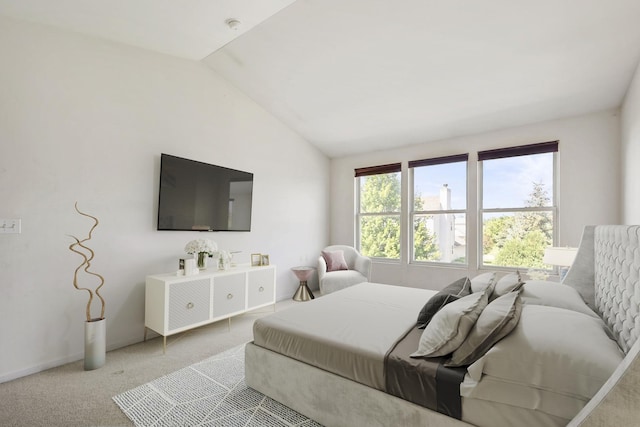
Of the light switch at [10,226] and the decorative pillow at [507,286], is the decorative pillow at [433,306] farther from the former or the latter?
the light switch at [10,226]

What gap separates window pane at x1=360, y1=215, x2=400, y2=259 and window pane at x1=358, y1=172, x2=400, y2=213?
0.16 m

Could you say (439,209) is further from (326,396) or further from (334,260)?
(326,396)

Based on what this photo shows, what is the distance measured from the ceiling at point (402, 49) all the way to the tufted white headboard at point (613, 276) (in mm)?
1660

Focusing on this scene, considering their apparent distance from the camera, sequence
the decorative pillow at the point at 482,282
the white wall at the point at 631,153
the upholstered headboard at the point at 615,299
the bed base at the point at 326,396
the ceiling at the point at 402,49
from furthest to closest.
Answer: the white wall at the point at 631,153 < the ceiling at the point at 402,49 < the decorative pillow at the point at 482,282 < the bed base at the point at 326,396 < the upholstered headboard at the point at 615,299

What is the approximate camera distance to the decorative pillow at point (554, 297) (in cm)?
163

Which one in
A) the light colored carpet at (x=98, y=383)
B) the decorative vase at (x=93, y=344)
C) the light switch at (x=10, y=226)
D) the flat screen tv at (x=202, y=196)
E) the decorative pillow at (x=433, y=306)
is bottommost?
the light colored carpet at (x=98, y=383)

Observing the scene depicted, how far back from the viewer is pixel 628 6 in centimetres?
211

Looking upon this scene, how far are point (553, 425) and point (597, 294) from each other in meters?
1.29

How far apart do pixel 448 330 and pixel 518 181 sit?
136 inches

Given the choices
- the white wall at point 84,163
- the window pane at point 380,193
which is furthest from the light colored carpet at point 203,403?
the window pane at point 380,193

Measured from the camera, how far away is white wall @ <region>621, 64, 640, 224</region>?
2639 millimetres

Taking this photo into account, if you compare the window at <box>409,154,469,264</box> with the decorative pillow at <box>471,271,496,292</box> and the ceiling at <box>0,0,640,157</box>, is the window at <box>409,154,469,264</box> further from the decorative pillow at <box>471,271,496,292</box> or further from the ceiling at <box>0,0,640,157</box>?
the decorative pillow at <box>471,271,496,292</box>

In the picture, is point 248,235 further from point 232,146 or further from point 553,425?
point 553,425

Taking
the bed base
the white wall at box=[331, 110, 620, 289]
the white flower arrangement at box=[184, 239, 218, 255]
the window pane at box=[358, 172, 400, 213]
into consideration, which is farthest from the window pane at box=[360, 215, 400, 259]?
the bed base
